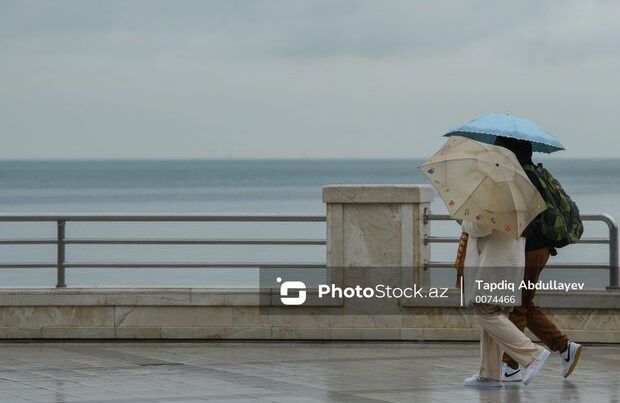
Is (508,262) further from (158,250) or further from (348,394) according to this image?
(158,250)

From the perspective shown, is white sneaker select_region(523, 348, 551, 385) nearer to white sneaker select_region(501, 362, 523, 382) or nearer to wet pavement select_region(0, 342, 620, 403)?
wet pavement select_region(0, 342, 620, 403)

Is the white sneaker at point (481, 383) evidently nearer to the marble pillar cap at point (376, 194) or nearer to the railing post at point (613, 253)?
the railing post at point (613, 253)

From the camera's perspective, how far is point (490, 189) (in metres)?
11.6

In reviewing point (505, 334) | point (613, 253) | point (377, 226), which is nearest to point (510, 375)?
point (505, 334)

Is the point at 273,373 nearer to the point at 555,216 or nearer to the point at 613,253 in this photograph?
the point at 555,216

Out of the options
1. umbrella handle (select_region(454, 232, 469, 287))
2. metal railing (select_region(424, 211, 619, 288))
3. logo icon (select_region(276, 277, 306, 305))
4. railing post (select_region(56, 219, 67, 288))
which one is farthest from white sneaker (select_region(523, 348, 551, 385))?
railing post (select_region(56, 219, 67, 288))

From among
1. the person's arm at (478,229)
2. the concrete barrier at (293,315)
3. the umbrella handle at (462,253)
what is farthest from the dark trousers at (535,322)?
the concrete barrier at (293,315)

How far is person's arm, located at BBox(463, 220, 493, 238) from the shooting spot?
37.9 feet

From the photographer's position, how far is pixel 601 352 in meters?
14.2

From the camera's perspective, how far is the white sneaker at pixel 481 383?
39.1 feet
